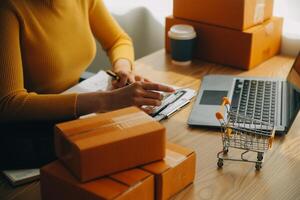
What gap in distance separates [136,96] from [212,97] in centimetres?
29

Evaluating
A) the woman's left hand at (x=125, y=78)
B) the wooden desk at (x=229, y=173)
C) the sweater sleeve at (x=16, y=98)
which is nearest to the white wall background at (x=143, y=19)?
the woman's left hand at (x=125, y=78)


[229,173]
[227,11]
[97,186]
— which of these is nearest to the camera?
[97,186]

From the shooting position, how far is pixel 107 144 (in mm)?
932

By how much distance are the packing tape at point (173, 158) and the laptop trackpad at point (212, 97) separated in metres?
0.47

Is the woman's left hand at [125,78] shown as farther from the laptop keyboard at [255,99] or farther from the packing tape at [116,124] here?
the packing tape at [116,124]

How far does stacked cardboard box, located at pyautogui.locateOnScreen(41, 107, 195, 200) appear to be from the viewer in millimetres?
919

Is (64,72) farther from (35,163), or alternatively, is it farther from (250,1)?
(250,1)

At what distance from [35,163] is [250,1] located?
1029 millimetres

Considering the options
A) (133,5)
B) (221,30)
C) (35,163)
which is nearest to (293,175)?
(35,163)

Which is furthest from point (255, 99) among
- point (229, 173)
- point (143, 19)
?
point (143, 19)

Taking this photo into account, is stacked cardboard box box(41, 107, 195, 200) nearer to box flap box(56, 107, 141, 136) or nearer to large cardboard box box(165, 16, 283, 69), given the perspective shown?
box flap box(56, 107, 141, 136)

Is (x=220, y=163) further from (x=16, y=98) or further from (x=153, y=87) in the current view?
(x=16, y=98)

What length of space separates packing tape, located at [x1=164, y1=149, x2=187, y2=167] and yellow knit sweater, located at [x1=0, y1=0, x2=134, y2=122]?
43cm

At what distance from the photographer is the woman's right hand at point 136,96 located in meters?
1.38
